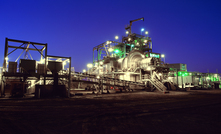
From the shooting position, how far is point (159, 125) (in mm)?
5949

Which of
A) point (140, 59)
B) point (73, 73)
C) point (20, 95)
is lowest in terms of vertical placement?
point (20, 95)

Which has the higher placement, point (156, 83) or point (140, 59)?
point (140, 59)

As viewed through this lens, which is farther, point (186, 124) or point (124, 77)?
point (124, 77)

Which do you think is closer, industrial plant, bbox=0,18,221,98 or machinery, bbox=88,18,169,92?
industrial plant, bbox=0,18,221,98

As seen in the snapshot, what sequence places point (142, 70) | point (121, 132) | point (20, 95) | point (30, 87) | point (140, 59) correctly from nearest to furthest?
point (121, 132) < point (20, 95) < point (30, 87) < point (142, 70) < point (140, 59)

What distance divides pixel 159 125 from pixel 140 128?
3.18 ft

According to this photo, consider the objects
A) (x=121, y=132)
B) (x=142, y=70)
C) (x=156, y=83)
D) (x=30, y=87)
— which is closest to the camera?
(x=121, y=132)

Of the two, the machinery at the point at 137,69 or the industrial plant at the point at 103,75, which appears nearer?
the industrial plant at the point at 103,75

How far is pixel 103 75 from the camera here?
1645 inches

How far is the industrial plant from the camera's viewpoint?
66.1 ft

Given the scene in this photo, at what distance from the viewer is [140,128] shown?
5594 mm

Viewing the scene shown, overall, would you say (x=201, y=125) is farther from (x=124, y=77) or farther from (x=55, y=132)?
(x=124, y=77)

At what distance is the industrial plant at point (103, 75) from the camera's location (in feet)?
66.1

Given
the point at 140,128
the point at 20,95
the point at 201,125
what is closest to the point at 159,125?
the point at 140,128
